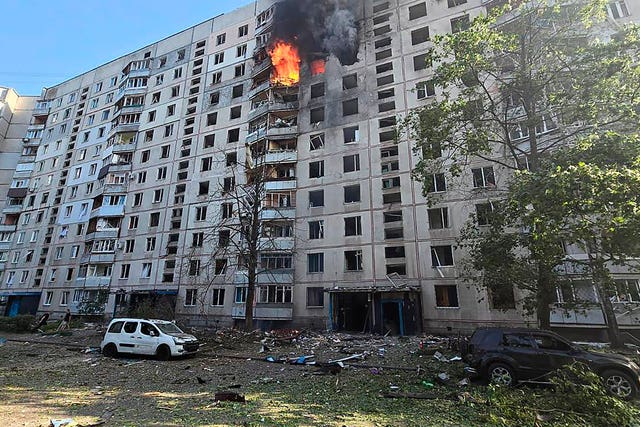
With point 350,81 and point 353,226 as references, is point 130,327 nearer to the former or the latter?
point 353,226

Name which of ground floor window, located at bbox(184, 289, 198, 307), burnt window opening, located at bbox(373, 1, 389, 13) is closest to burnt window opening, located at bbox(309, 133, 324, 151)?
burnt window opening, located at bbox(373, 1, 389, 13)

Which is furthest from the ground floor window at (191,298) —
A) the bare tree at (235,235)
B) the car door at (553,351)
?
the car door at (553,351)

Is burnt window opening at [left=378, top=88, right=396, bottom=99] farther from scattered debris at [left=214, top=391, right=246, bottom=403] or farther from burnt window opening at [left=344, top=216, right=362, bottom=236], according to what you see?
scattered debris at [left=214, top=391, right=246, bottom=403]

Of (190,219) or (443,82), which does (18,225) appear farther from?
(443,82)

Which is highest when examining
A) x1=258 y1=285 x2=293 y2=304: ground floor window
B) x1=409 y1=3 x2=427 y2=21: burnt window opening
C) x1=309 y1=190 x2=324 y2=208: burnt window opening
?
x1=409 y1=3 x2=427 y2=21: burnt window opening

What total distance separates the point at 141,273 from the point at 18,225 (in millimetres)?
26437

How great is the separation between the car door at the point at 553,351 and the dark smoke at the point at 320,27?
30.4 metres

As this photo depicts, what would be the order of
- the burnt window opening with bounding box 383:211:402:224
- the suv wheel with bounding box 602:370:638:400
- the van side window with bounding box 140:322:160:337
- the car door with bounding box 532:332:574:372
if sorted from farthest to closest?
the burnt window opening with bounding box 383:211:402:224, the van side window with bounding box 140:322:160:337, the car door with bounding box 532:332:574:372, the suv wheel with bounding box 602:370:638:400

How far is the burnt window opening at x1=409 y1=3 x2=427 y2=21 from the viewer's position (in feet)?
107

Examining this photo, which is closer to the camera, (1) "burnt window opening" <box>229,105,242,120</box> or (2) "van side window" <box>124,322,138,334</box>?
(2) "van side window" <box>124,322,138,334</box>

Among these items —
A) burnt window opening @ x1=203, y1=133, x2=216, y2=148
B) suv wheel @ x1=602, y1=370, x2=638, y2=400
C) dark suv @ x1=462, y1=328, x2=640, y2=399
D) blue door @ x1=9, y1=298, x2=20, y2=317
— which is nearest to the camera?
suv wheel @ x1=602, y1=370, x2=638, y2=400

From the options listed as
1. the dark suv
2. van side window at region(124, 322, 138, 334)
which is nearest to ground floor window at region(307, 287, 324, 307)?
van side window at region(124, 322, 138, 334)

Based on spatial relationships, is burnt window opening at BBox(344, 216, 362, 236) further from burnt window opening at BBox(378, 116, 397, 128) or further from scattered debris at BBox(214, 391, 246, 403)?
scattered debris at BBox(214, 391, 246, 403)

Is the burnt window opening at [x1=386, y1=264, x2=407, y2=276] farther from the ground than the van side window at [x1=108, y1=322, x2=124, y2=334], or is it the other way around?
→ the burnt window opening at [x1=386, y1=264, x2=407, y2=276]
